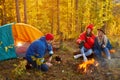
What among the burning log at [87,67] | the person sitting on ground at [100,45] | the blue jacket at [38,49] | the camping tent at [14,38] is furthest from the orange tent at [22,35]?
the burning log at [87,67]

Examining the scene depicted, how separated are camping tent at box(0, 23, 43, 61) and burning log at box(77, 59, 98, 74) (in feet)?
10.6

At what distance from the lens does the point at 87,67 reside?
10086mm

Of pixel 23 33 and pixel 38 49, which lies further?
pixel 23 33

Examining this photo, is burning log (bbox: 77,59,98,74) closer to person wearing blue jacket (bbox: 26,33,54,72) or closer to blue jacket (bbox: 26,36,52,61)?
person wearing blue jacket (bbox: 26,33,54,72)

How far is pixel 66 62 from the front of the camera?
36.1ft

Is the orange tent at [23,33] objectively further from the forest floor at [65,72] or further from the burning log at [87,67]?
the burning log at [87,67]

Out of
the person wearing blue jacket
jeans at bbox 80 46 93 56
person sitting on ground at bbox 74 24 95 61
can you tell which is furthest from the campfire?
the person wearing blue jacket

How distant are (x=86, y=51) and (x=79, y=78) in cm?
A: 200

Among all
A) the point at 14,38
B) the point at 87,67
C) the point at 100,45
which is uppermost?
the point at 14,38

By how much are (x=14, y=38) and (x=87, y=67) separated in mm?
4065

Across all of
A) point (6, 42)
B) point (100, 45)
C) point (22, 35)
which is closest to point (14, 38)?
point (22, 35)

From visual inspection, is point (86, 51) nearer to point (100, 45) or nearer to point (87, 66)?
point (100, 45)

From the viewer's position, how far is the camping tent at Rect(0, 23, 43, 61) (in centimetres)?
1176

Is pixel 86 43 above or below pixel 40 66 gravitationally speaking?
above
